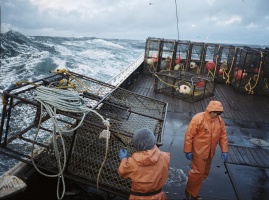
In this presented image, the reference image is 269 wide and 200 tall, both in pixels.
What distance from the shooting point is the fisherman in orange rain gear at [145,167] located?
244 cm

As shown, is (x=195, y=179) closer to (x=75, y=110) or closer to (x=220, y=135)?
(x=220, y=135)

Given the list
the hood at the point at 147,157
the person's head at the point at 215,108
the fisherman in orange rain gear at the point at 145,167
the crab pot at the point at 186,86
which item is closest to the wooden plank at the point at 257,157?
the person's head at the point at 215,108

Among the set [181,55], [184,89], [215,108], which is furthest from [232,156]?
[181,55]

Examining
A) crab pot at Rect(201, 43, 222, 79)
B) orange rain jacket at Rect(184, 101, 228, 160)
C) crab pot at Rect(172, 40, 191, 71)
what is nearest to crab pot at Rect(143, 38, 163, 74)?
crab pot at Rect(172, 40, 191, 71)

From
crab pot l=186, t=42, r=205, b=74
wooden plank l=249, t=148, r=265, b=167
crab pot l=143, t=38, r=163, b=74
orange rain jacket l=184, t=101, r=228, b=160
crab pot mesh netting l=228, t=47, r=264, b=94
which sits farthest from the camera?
crab pot l=143, t=38, r=163, b=74

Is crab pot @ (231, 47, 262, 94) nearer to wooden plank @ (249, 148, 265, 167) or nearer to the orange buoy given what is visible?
the orange buoy

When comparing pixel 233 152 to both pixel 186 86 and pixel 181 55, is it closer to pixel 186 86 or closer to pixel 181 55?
pixel 186 86

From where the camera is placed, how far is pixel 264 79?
10.6m

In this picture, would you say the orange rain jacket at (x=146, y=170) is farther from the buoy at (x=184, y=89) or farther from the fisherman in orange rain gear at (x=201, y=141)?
the buoy at (x=184, y=89)

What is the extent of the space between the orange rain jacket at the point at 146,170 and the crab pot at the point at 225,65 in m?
11.0

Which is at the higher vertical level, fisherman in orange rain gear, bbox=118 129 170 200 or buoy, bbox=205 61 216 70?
buoy, bbox=205 61 216 70

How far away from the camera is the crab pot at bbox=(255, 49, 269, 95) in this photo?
10328mm

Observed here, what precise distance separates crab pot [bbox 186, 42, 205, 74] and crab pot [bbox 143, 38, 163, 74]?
169cm

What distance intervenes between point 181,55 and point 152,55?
1.64 metres
